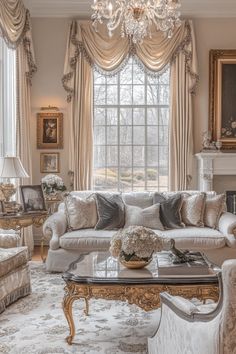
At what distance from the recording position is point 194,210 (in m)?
6.06

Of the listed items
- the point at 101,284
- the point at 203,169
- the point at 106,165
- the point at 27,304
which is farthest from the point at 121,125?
the point at 101,284

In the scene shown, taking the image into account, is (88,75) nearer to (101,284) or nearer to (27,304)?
(27,304)

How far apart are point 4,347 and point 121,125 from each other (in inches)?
198

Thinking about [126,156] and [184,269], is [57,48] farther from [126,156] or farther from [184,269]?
[184,269]

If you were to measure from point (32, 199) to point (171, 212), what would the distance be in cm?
177

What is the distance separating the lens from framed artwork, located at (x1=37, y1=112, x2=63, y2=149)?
7.72 meters

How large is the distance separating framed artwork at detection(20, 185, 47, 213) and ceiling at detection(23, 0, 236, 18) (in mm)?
3061

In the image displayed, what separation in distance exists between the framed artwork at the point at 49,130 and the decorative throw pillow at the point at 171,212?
2.39 meters

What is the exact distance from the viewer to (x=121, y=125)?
7.96 metres

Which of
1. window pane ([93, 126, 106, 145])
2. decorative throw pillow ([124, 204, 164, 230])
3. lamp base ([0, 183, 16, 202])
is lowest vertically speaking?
decorative throw pillow ([124, 204, 164, 230])

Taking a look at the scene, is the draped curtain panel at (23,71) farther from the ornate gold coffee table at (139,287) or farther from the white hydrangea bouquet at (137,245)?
the ornate gold coffee table at (139,287)

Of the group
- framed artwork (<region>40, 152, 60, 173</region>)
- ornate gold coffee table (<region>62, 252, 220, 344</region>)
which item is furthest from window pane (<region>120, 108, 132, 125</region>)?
ornate gold coffee table (<region>62, 252, 220, 344</region>)

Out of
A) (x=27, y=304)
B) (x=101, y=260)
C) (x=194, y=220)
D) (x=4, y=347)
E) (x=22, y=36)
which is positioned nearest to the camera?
(x=4, y=347)

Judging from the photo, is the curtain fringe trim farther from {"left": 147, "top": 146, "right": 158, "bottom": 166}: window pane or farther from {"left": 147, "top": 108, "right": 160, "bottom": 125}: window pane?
{"left": 147, "top": 146, "right": 158, "bottom": 166}: window pane
